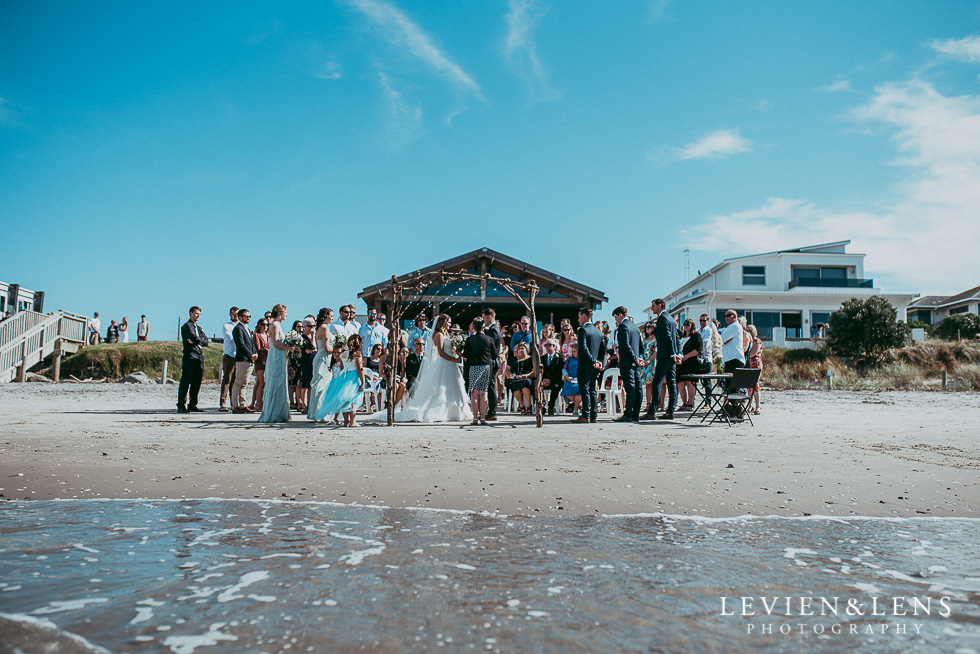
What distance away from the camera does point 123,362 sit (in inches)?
944

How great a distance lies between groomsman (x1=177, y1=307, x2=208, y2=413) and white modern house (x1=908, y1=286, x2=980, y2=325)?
185ft

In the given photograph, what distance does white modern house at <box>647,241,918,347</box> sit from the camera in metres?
39.7

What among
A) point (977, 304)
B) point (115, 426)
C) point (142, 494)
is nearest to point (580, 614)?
point (142, 494)

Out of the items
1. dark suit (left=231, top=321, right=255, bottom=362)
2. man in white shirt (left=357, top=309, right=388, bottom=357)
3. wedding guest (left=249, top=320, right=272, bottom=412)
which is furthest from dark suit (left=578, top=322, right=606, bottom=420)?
dark suit (left=231, top=321, right=255, bottom=362)

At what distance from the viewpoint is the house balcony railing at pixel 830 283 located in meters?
40.8

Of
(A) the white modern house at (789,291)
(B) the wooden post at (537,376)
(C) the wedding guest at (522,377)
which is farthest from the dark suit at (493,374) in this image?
(A) the white modern house at (789,291)

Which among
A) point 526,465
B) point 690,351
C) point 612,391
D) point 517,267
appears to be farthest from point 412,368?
point 517,267

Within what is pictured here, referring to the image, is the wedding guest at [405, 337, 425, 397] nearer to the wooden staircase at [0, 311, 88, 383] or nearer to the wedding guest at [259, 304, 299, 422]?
the wedding guest at [259, 304, 299, 422]

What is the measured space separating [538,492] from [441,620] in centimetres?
241

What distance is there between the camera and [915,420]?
994cm

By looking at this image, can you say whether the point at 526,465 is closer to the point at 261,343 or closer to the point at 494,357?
the point at 494,357

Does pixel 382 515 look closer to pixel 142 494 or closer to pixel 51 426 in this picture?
pixel 142 494

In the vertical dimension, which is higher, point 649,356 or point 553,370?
point 649,356

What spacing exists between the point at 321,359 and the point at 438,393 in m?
2.08
